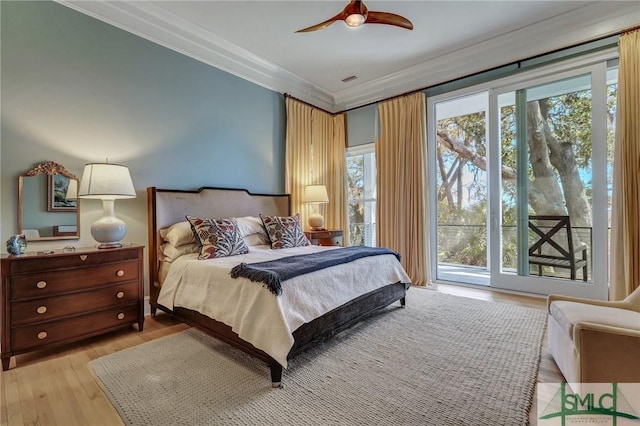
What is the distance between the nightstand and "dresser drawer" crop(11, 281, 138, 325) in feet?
7.65

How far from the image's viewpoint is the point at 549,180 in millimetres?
3457

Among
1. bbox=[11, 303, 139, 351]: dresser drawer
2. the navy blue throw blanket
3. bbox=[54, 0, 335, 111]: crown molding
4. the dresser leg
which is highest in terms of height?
bbox=[54, 0, 335, 111]: crown molding

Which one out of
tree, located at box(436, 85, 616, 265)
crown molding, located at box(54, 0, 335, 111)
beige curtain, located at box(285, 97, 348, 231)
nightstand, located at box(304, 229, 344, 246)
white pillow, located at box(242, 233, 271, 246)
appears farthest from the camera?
beige curtain, located at box(285, 97, 348, 231)

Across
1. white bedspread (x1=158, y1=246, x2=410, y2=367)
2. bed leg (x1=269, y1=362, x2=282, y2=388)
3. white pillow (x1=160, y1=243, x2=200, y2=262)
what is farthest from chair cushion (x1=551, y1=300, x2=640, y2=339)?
white pillow (x1=160, y1=243, x2=200, y2=262)

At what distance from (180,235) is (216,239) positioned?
1.35 feet

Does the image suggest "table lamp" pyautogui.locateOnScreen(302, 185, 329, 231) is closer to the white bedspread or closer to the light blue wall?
the light blue wall

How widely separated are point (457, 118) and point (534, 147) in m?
1.76

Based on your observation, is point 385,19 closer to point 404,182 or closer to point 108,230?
point 404,182

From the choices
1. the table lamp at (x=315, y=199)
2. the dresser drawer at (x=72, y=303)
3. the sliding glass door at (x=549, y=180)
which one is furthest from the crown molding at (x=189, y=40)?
the dresser drawer at (x=72, y=303)

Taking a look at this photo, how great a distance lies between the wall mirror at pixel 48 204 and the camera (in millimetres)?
2346

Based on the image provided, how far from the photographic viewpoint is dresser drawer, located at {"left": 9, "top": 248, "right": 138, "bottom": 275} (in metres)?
1.97

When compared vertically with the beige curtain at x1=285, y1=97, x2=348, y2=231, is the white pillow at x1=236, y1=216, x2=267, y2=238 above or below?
below

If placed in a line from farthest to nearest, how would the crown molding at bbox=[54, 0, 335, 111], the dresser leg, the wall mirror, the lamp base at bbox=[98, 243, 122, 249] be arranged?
the crown molding at bbox=[54, 0, 335, 111] < the lamp base at bbox=[98, 243, 122, 249] < the wall mirror < the dresser leg

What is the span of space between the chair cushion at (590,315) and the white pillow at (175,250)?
113 inches
